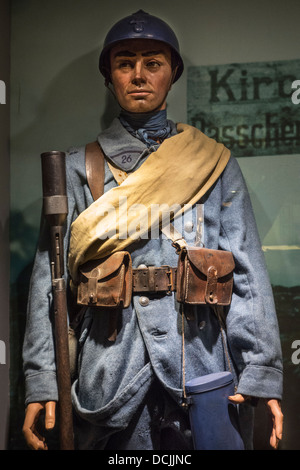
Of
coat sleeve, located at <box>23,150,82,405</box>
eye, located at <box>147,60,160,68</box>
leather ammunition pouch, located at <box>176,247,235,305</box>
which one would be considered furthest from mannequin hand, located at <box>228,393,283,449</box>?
eye, located at <box>147,60,160,68</box>

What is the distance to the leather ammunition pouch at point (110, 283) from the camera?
89.3 inches

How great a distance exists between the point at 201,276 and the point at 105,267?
398 mm

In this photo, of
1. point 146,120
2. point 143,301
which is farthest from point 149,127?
point 143,301

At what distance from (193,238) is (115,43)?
3.09 feet

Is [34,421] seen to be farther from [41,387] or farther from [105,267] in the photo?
[105,267]

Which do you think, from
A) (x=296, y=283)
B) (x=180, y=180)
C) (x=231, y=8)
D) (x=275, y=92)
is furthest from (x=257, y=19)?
(x=296, y=283)

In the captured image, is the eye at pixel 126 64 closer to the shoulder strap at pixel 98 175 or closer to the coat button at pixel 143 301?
the shoulder strap at pixel 98 175

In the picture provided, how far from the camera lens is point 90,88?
277 cm

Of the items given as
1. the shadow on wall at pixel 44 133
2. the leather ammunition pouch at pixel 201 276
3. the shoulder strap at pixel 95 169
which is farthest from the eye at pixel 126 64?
the leather ammunition pouch at pixel 201 276

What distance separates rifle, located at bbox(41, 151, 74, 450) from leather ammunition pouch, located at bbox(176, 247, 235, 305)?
1.64ft

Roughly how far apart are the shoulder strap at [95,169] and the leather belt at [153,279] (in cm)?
39

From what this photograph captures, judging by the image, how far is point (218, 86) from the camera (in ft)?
8.82

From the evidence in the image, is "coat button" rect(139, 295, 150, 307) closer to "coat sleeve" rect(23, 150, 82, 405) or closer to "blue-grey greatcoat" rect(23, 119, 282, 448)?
"blue-grey greatcoat" rect(23, 119, 282, 448)

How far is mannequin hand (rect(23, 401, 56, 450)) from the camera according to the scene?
229 cm
